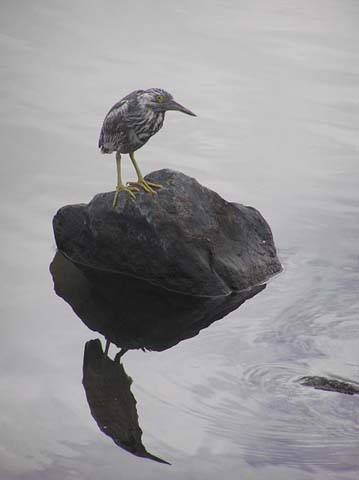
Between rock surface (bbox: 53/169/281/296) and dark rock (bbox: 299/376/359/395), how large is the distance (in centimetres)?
162

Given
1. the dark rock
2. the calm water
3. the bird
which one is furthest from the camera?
the bird

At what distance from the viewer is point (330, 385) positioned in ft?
22.9

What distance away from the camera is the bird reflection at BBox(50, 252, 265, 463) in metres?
7.09

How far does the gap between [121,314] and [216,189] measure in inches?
109

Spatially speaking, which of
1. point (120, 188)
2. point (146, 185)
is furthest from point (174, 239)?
point (120, 188)

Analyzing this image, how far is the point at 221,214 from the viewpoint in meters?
8.72

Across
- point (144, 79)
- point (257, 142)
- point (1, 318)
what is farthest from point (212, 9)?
point (1, 318)

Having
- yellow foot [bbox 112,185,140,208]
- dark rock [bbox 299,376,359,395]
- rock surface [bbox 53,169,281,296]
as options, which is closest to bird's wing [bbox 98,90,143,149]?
yellow foot [bbox 112,185,140,208]

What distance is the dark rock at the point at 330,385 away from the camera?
272 inches

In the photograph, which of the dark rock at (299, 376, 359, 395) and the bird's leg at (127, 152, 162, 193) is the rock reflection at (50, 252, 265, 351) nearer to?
the bird's leg at (127, 152, 162, 193)

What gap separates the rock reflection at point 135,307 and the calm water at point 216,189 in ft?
0.42

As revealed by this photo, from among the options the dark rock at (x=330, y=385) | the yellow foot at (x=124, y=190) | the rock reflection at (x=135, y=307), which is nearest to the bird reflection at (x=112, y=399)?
the rock reflection at (x=135, y=307)

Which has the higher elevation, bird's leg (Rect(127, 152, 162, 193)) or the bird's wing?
the bird's wing

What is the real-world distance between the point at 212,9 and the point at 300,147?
678 cm
